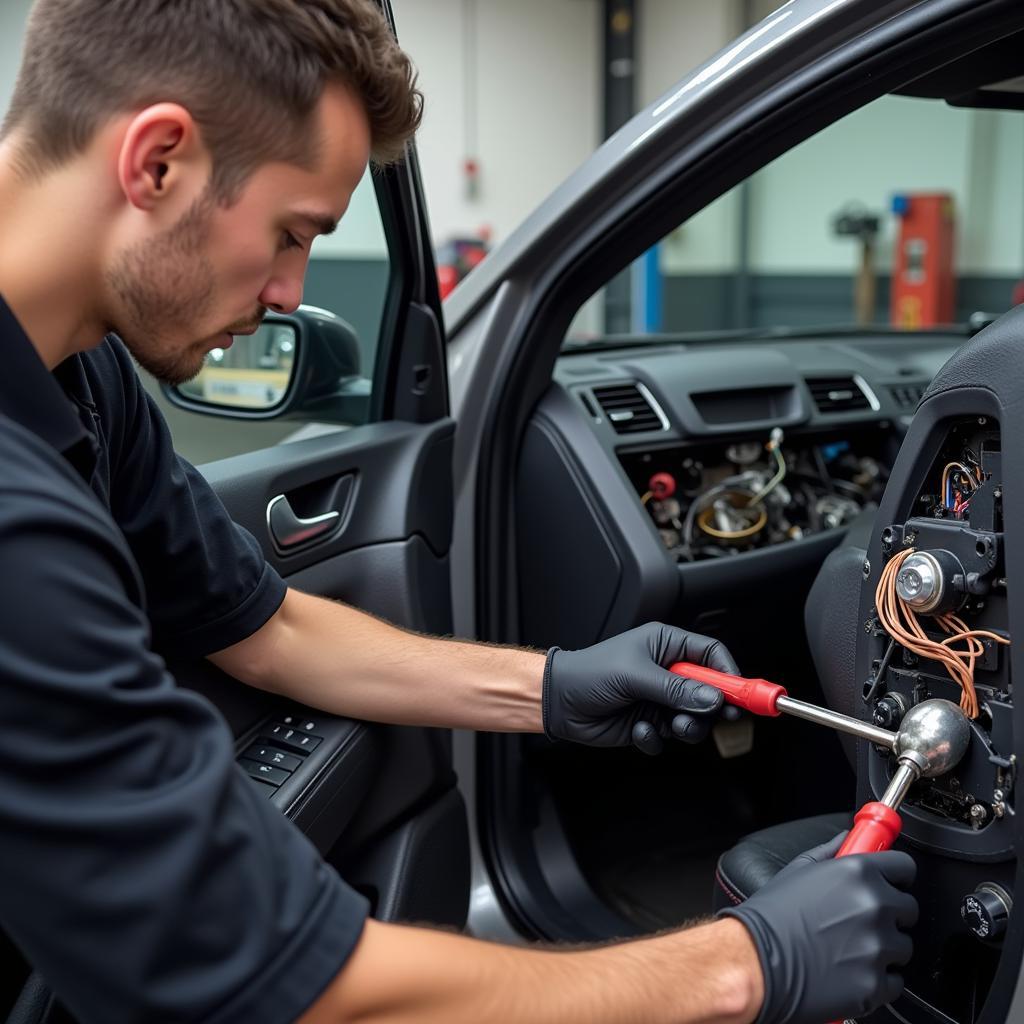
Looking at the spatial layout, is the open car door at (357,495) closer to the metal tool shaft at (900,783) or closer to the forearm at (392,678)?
the forearm at (392,678)

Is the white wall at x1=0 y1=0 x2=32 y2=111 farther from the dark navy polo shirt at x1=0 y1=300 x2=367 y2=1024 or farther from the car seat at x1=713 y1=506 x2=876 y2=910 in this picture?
the car seat at x1=713 y1=506 x2=876 y2=910

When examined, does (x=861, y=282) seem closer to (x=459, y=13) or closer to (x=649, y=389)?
(x=459, y=13)

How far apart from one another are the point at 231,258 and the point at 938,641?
0.76 metres

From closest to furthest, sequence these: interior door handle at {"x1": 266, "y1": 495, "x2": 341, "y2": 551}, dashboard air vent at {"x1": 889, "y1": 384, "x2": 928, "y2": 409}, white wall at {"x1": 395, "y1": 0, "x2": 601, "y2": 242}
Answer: interior door handle at {"x1": 266, "y1": 495, "x2": 341, "y2": 551}, dashboard air vent at {"x1": 889, "y1": 384, "x2": 928, "y2": 409}, white wall at {"x1": 395, "y1": 0, "x2": 601, "y2": 242}

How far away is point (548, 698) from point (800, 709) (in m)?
0.33

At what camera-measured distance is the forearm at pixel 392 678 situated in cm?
134

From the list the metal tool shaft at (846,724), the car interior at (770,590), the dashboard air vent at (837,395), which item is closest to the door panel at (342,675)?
the car interior at (770,590)

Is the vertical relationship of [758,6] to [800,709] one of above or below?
above

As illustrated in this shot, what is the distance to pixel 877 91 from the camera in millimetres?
1389

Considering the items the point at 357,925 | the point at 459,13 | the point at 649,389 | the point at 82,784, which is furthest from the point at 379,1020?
the point at 459,13

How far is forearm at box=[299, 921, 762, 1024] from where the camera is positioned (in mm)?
776

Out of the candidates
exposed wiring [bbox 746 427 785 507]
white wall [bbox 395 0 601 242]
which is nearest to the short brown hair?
exposed wiring [bbox 746 427 785 507]

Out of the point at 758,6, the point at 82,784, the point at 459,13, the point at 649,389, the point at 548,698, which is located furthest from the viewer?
the point at 758,6

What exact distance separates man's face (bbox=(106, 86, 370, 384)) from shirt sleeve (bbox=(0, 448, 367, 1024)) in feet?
0.72
